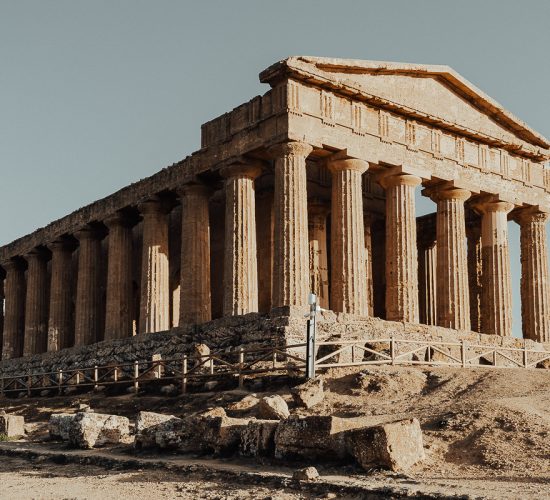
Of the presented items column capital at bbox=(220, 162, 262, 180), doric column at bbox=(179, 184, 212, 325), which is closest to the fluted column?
doric column at bbox=(179, 184, 212, 325)

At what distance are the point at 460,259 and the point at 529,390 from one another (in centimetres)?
1450

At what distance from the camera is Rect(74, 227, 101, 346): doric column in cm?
3756

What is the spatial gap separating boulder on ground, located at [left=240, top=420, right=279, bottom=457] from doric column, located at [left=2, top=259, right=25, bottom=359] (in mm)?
32779

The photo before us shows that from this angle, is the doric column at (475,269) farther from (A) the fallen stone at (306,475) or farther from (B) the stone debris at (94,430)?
(A) the fallen stone at (306,475)

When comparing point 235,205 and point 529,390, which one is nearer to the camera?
point 529,390

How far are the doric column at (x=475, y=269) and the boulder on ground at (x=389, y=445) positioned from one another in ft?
84.6

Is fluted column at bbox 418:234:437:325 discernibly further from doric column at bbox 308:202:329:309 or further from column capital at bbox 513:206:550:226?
doric column at bbox 308:202:329:309

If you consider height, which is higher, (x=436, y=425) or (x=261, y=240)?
(x=261, y=240)

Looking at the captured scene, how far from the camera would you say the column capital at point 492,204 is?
3375cm

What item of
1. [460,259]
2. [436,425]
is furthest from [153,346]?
[436,425]

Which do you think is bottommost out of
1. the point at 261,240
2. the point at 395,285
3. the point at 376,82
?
the point at 395,285

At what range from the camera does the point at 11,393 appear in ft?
103

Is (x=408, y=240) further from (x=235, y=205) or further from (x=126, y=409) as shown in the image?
(x=126, y=409)

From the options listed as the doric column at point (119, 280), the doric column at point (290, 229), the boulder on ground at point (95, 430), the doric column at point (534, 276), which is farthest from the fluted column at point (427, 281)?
the boulder on ground at point (95, 430)
